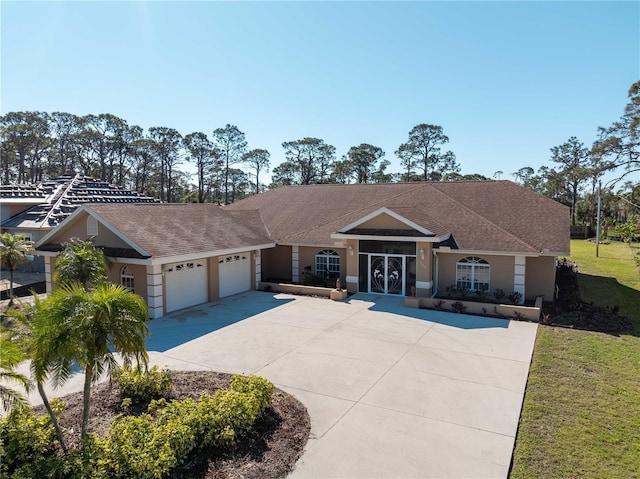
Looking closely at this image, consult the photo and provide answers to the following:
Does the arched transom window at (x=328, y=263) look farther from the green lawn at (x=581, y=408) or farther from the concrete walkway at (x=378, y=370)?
the green lawn at (x=581, y=408)

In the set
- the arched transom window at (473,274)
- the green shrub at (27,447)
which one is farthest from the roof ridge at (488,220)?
the green shrub at (27,447)

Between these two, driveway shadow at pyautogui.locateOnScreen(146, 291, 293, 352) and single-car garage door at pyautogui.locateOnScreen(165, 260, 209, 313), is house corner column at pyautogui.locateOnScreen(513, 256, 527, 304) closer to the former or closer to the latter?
driveway shadow at pyautogui.locateOnScreen(146, 291, 293, 352)

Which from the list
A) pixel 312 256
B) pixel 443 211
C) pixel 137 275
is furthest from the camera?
pixel 312 256

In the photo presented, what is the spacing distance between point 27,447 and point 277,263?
18.5 metres

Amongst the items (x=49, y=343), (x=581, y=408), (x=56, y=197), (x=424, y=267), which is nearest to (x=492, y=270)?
(x=424, y=267)

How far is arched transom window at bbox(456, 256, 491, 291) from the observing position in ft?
64.4

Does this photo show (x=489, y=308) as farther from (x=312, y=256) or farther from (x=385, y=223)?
(x=312, y=256)

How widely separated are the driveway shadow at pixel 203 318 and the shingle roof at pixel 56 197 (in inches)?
711

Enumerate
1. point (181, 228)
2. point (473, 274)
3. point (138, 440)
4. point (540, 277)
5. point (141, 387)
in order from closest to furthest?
point (138, 440), point (141, 387), point (540, 277), point (181, 228), point (473, 274)

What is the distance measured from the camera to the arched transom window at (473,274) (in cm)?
1964

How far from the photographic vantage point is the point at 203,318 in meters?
16.7

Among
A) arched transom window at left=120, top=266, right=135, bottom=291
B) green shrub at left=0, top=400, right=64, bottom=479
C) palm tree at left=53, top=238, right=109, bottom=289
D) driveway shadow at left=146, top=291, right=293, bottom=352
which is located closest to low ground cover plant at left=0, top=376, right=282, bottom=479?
green shrub at left=0, top=400, right=64, bottom=479

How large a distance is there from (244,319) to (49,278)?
391 inches

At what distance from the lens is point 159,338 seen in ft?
46.5
